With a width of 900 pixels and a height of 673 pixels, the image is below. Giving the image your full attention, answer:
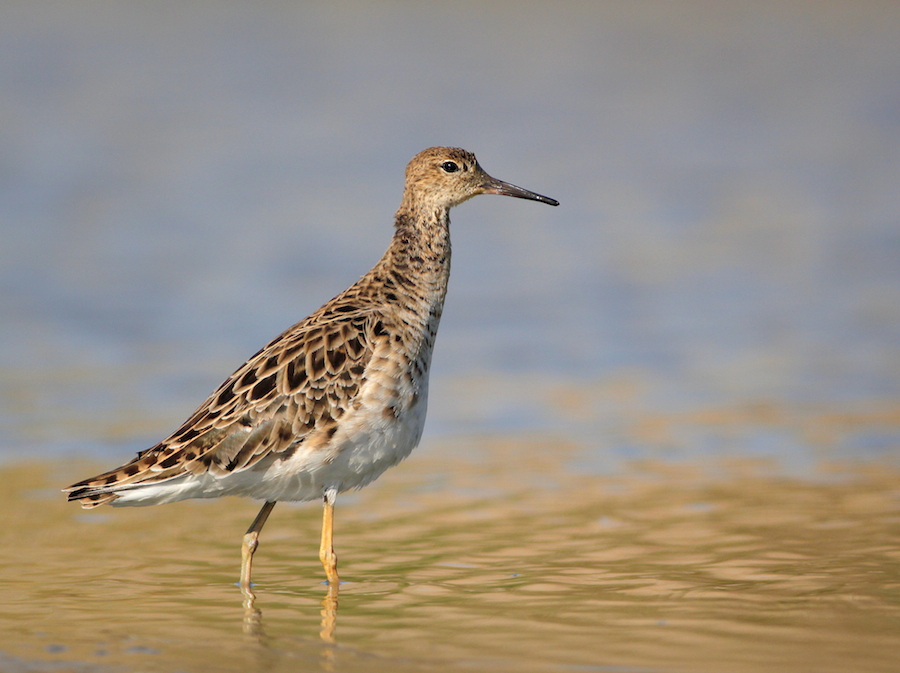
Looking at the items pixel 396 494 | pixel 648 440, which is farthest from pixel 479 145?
pixel 396 494

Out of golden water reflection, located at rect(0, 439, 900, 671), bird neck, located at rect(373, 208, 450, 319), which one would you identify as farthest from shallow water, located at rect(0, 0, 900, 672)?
bird neck, located at rect(373, 208, 450, 319)

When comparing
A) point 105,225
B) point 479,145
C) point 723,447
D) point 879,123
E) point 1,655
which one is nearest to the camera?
point 1,655

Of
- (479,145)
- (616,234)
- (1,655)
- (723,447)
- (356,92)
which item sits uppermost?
(356,92)

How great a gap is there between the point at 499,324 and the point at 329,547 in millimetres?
7680

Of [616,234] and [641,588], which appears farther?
[616,234]

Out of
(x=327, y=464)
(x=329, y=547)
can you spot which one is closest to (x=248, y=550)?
(x=329, y=547)

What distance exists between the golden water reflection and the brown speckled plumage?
0.56m

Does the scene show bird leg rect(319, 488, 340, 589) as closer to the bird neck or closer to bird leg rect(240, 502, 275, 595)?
bird leg rect(240, 502, 275, 595)

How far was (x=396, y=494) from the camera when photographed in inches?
361

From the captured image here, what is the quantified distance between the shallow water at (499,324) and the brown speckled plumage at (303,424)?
0.58 meters

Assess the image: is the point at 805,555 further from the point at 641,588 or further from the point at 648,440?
the point at 648,440

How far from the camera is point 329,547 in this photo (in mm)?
7082

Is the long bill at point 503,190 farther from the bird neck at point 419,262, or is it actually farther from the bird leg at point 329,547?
the bird leg at point 329,547

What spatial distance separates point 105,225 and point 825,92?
14.1m
